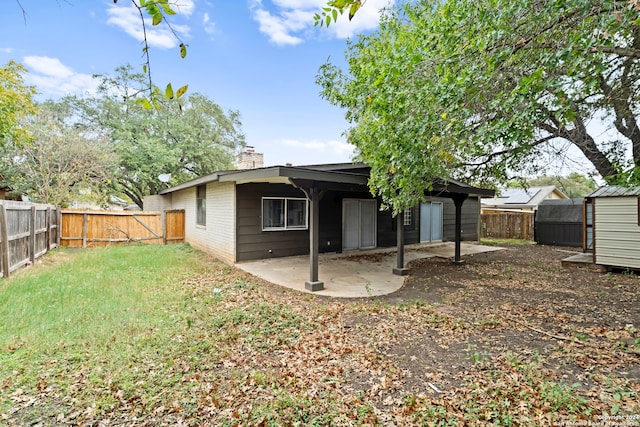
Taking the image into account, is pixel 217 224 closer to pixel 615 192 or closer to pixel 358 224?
pixel 358 224

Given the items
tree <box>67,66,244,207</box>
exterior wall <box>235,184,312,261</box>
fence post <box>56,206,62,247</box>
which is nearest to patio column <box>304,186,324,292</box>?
exterior wall <box>235,184,312,261</box>

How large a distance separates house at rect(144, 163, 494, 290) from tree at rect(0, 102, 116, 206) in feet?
14.4

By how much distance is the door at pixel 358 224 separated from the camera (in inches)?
392

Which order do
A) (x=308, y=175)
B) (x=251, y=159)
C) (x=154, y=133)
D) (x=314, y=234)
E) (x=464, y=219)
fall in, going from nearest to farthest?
(x=308, y=175) → (x=314, y=234) → (x=464, y=219) → (x=251, y=159) → (x=154, y=133)

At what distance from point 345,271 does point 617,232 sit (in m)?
6.26

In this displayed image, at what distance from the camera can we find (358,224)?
10.3 meters

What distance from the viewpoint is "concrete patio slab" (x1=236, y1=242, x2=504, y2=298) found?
5750 mm

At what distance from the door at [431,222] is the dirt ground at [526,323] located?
520 cm

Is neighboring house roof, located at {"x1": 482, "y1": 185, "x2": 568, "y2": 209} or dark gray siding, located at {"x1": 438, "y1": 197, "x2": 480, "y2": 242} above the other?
neighboring house roof, located at {"x1": 482, "y1": 185, "x2": 568, "y2": 209}

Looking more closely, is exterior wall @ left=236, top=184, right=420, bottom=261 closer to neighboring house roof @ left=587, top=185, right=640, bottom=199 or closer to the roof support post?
the roof support post

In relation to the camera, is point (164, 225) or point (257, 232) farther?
point (164, 225)

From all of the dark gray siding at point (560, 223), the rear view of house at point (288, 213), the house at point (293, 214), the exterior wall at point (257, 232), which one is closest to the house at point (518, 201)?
the dark gray siding at point (560, 223)

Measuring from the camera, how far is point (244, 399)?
2434mm

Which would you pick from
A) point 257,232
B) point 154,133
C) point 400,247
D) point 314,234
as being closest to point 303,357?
point 314,234
